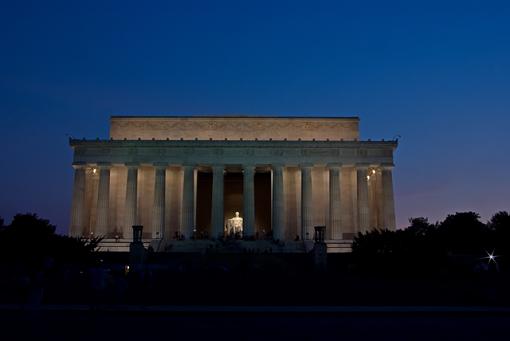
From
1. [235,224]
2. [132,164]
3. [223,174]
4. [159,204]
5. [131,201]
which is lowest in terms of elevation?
[235,224]

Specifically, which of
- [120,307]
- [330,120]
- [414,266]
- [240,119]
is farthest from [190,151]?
[120,307]

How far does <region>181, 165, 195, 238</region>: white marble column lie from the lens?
55.4 meters

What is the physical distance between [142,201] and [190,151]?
26.3 ft

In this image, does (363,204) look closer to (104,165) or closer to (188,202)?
(188,202)

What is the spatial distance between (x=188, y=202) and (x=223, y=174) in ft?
16.4

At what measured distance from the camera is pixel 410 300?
23.5 m

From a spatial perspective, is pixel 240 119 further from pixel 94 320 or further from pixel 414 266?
pixel 94 320

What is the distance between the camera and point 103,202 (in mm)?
55562

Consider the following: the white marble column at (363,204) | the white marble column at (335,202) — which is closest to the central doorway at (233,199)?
the white marble column at (335,202)

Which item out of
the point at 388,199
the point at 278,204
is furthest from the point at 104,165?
the point at 388,199

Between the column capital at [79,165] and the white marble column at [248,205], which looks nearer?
the white marble column at [248,205]

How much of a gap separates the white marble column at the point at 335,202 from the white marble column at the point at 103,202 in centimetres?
2338

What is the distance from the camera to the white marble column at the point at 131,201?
54781 millimetres

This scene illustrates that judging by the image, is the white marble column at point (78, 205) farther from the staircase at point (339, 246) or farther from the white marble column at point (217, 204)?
the staircase at point (339, 246)
